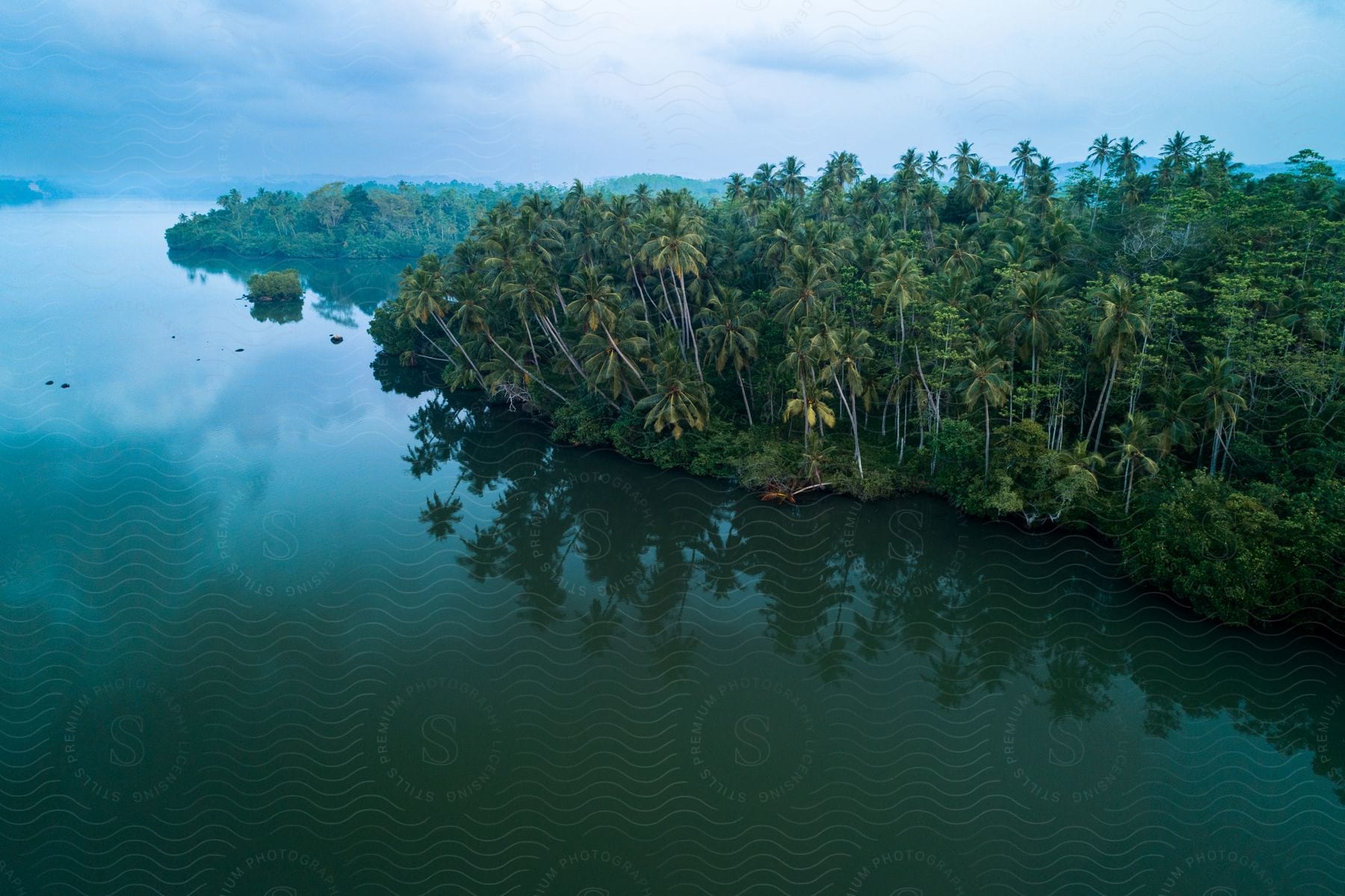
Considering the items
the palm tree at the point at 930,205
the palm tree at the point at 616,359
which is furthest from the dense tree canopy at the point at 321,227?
the palm tree at the point at 616,359

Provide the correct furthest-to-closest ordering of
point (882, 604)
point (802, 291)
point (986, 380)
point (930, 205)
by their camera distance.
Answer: point (930, 205) → point (802, 291) → point (986, 380) → point (882, 604)

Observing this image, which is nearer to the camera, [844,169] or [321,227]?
[844,169]

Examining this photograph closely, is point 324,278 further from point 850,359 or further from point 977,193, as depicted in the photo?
point 850,359

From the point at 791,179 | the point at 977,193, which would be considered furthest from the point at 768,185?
the point at 977,193

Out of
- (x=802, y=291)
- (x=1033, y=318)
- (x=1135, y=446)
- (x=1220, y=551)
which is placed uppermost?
(x=802, y=291)

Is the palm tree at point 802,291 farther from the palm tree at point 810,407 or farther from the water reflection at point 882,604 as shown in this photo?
the water reflection at point 882,604

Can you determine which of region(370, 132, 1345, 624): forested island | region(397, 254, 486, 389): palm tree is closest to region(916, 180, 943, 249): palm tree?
region(370, 132, 1345, 624): forested island

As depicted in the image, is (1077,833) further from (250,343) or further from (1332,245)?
(250,343)
